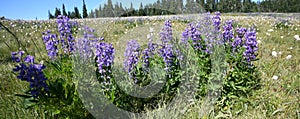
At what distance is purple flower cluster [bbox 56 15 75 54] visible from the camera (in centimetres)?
296

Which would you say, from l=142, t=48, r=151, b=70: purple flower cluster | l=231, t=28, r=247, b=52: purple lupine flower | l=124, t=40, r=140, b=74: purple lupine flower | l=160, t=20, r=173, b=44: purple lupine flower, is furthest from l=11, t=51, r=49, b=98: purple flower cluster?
l=231, t=28, r=247, b=52: purple lupine flower

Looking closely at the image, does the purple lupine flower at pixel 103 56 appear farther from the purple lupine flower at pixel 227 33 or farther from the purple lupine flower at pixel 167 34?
the purple lupine flower at pixel 227 33

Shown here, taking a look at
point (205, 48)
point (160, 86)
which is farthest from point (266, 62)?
point (160, 86)

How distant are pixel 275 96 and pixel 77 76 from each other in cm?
285

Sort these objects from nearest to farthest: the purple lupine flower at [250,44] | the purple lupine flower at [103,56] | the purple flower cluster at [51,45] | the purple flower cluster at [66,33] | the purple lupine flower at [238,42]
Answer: the purple lupine flower at [103,56], the purple flower cluster at [51,45], the purple flower cluster at [66,33], the purple lupine flower at [250,44], the purple lupine flower at [238,42]

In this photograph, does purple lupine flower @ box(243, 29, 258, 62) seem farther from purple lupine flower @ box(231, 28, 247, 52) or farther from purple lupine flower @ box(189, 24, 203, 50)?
purple lupine flower @ box(189, 24, 203, 50)

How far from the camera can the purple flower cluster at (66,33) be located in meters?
2.96

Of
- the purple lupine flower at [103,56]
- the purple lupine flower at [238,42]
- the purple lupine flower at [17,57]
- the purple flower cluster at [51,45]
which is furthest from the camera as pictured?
the purple lupine flower at [238,42]

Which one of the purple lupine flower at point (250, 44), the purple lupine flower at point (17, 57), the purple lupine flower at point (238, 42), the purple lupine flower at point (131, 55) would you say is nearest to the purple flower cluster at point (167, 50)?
the purple lupine flower at point (131, 55)

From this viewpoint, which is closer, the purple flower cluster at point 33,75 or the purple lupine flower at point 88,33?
the purple flower cluster at point 33,75

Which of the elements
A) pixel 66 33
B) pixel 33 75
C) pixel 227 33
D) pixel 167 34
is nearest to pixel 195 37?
pixel 167 34

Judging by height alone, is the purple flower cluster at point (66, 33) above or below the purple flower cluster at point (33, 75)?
above

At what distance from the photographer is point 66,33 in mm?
3018

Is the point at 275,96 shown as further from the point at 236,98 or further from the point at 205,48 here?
the point at 205,48
